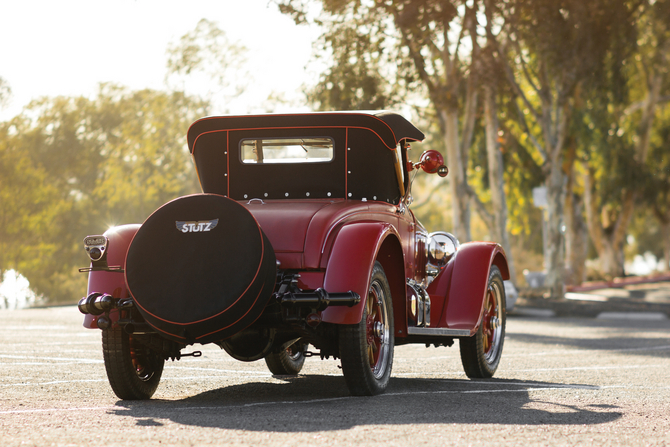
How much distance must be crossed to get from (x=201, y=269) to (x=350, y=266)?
103 cm

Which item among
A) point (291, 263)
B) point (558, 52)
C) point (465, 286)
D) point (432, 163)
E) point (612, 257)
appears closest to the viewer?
point (291, 263)

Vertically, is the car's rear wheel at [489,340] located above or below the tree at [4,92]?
below

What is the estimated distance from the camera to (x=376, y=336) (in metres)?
6.68

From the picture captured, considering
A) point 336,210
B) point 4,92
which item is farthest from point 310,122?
point 4,92

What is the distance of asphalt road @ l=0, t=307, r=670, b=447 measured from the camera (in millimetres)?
4836

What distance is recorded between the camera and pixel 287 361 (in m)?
8.53

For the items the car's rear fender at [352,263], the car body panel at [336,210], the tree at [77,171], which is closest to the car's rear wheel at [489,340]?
the car body panel at [336,210]

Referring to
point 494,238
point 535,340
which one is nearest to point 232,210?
point 535,340

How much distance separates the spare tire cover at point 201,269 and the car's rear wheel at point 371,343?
73 centimetres

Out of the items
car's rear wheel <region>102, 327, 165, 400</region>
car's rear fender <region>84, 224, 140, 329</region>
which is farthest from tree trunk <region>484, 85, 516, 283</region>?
car's rear fender <region>84, 224, 140, 329</region>

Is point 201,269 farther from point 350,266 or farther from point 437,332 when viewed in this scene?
point 437,332

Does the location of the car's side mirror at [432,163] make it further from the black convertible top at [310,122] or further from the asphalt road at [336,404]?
the asphalt road at [336,404]

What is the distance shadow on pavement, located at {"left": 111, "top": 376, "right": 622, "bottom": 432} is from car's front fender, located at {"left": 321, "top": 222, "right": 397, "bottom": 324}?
62 cm

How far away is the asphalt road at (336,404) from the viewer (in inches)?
190
